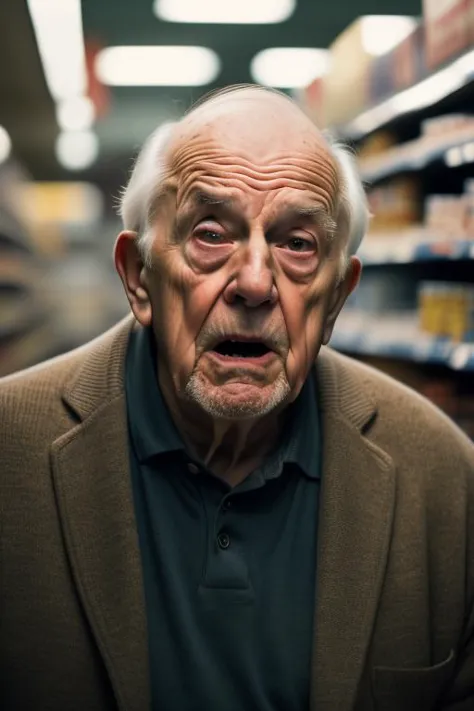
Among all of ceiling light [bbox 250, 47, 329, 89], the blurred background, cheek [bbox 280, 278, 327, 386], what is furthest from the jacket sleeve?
ceiling light [bbox 250, 47, 329, 89]

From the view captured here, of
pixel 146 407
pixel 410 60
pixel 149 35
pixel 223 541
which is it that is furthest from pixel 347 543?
pixel 149 35

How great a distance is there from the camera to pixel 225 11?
7.63 m

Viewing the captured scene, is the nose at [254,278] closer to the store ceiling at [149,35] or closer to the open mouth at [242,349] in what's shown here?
the open mouth at [242,349]

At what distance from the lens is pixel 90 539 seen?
163cm

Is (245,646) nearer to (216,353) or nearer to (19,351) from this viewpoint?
(216,353)

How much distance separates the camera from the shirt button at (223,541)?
5.46 feet

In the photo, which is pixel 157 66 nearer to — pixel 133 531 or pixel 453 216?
pixel 453 216

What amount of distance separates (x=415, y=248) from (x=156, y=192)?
2686 millimetres

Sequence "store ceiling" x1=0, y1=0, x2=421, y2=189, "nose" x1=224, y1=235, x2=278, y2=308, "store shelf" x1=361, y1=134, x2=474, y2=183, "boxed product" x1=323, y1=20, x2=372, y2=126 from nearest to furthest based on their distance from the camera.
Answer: "nose" x1=224, y1=235, x2=278, y2=308 → "store shelf" x1=361, y1=134, x2=474, y2=183 → "boxed product" x1=323, y1=20, x2=372, y2=126 → "store ceiling" x1=0, y1=0, x2=421, y2=189

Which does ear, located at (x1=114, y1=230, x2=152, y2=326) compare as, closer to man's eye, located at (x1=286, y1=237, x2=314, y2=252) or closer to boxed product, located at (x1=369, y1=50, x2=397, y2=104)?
man's eye, located at (x1=286, y1=237, x2=314, y2=252)

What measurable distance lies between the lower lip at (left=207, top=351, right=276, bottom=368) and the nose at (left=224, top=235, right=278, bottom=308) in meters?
0.10

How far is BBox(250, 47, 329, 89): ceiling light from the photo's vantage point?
29.5ft

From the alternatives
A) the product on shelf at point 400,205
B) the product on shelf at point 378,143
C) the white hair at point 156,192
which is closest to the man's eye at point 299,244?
the white hair at point 156,192

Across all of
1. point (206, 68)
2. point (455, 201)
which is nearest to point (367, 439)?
point (455, 201)
